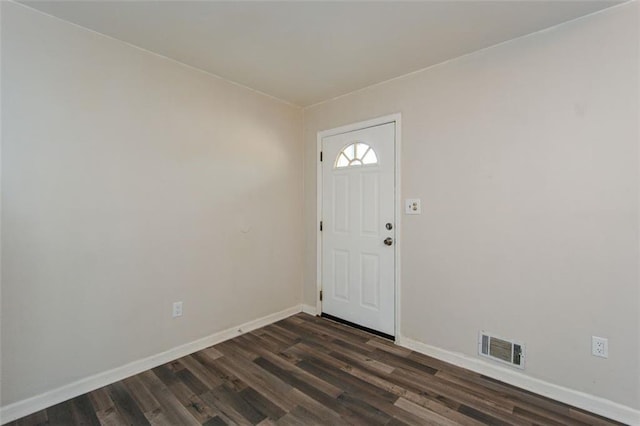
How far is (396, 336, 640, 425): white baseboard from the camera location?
1673mm

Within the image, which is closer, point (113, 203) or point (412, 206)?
point (113, 203)

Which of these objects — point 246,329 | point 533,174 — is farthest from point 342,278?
point 533,174

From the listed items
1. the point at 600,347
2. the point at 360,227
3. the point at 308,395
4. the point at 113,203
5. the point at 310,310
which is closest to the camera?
the point at 600,347

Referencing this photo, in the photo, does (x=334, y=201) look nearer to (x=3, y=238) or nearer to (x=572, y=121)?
(x=572, y=121)

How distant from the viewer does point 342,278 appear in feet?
10.1

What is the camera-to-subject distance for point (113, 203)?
6.72 ft

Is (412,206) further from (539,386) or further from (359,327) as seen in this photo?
(539,386)

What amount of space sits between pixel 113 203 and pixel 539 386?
313 cm

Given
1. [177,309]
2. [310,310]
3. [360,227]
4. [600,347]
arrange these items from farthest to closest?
1. [310,310]
2. [360,227]
3. [177,309]
4. [600,347]

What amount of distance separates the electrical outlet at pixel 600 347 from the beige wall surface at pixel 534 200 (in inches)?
0.9

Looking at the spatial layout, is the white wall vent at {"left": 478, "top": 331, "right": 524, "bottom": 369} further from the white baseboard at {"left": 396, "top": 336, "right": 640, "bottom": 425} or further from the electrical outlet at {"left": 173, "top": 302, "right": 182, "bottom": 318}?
the electrical outlet at {"left": 173, "top": 302, "right": 182, "bottom": 318}

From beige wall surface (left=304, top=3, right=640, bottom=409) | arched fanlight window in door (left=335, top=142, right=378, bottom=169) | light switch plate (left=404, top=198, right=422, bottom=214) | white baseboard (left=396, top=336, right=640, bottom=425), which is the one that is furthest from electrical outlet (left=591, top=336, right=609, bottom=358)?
Result: arched fanlight window in door (left=335, top=142, right=378, bottom=169)

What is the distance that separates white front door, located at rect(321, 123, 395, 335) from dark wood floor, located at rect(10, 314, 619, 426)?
0.50 meters

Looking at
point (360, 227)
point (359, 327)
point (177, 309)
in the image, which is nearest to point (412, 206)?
point (360, 227)
